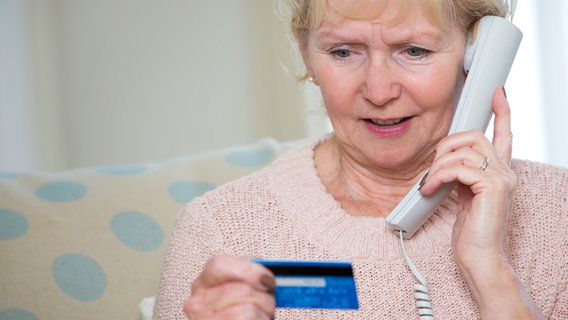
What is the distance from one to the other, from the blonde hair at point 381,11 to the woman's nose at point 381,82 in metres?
0.08

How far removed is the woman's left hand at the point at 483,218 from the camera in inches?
51.9

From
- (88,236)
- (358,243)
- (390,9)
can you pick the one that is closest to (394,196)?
(358,243)

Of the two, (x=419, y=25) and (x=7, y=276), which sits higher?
(x=419, y=25)

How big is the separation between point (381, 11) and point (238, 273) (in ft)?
1.88

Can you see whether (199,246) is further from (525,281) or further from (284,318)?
(525,281)

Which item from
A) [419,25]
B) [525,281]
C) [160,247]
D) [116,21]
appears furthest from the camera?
[116,21]

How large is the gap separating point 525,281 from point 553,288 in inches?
2.1

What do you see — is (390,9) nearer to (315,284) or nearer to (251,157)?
(315,284)

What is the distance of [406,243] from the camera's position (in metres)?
1.50

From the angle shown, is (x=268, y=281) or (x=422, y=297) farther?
(x=422, y=297)

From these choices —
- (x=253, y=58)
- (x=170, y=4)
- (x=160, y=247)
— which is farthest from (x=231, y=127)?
(x=160, y=247)

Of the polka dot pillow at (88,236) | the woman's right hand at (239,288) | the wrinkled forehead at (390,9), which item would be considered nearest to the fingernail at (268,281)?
the woman's right hand at (239,288)

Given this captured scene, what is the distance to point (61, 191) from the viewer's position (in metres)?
1.81

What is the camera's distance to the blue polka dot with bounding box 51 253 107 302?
5.43ft
